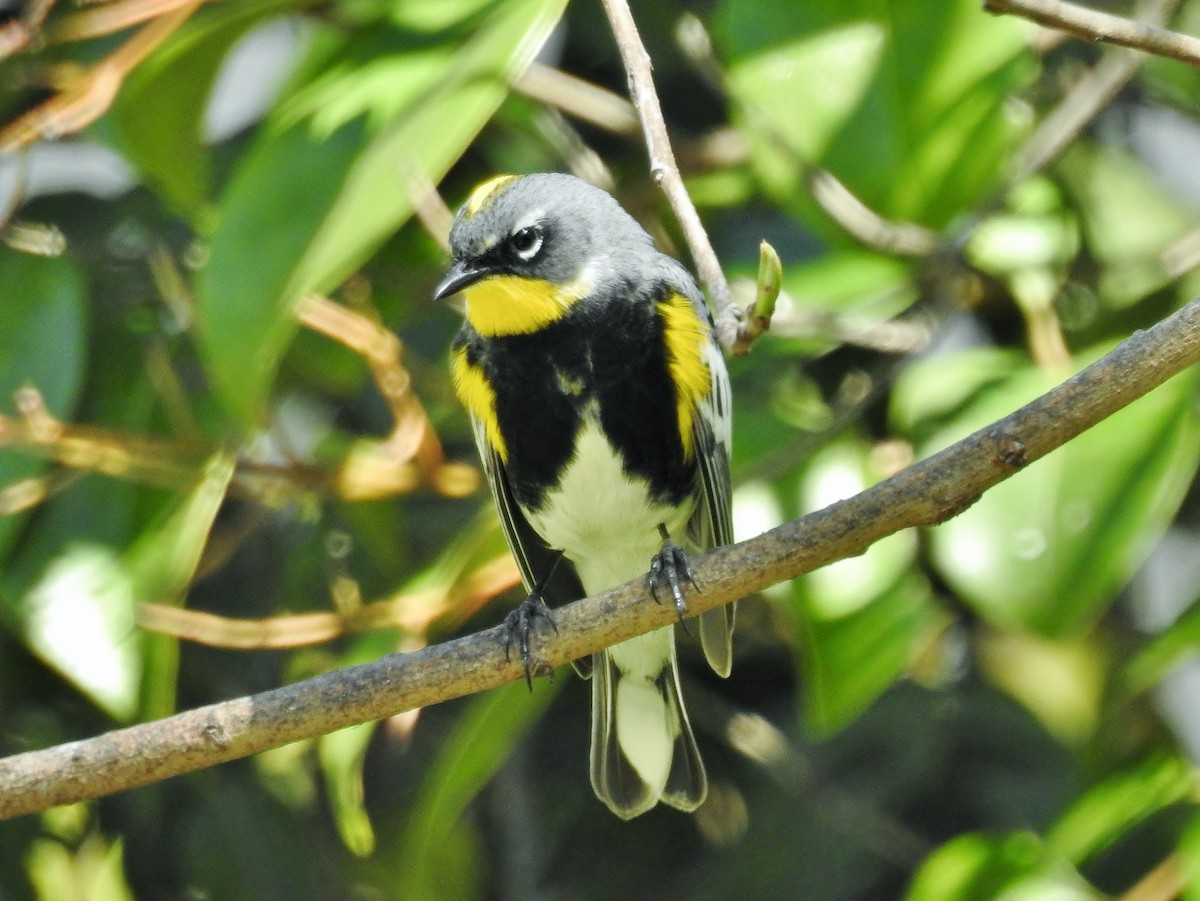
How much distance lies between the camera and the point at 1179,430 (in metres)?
2.66

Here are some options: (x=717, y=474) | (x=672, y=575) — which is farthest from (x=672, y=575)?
(x=717, y=474)

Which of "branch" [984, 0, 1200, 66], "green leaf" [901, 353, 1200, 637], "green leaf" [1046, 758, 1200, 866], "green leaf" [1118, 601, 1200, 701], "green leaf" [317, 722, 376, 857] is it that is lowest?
"green leaf" [1046, 758, 1200, 866]

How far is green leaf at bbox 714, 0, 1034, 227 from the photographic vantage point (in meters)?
2.77

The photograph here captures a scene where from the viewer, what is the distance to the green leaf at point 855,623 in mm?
2609

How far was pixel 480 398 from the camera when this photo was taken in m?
2.77

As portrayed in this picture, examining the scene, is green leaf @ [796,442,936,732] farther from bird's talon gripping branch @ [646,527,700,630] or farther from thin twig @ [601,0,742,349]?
thin twig @ [601,0,742,349]

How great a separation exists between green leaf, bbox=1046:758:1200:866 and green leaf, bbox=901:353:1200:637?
0.93 ft

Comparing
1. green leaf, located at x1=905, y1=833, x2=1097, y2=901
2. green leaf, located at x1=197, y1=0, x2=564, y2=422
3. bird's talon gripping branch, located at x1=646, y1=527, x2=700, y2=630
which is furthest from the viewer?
green leaf, located at x1=905, y1=833, x2=1097, y2=901

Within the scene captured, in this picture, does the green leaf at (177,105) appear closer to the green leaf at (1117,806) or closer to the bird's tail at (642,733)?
the bird's tail at (642,733)

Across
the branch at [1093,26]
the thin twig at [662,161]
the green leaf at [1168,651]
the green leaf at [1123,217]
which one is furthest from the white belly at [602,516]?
the branch at [1093,26]

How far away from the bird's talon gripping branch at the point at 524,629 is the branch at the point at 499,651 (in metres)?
0.01

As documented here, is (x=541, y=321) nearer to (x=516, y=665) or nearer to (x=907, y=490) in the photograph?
(x=516, y=665)

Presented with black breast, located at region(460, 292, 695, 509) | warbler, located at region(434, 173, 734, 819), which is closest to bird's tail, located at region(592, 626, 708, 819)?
warbler, located at region(434, 173, 734, 819)

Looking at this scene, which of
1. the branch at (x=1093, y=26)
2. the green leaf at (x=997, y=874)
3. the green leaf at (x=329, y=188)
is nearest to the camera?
the branch at (x=1093, y=26)
